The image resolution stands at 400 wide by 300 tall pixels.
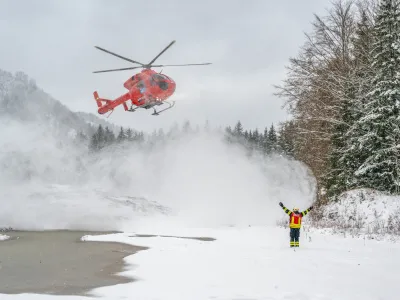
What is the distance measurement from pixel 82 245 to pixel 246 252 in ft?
22.0

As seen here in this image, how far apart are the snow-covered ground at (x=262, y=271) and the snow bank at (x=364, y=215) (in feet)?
7.52

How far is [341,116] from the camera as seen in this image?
23438mm

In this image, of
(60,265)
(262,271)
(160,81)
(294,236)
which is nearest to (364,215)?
(294,236)

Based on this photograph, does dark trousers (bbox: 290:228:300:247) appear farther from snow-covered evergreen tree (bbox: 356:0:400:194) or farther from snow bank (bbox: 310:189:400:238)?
snow-covered evergreen tree (bbox: 356:0:400:194)

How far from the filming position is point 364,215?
19031 mm

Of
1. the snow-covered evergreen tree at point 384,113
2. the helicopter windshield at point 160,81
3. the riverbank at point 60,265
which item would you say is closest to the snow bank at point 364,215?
the snow-covered evergreen tree at point 384,113

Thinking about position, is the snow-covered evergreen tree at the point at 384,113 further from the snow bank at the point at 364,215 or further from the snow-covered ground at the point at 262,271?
the snow-covered ground at the point at 262,271

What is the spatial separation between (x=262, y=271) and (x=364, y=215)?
10717mm

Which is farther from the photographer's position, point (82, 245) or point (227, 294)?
point (82, 245)

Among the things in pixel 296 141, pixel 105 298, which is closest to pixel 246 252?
pixel 105 298

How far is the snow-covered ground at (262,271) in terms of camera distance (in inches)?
310

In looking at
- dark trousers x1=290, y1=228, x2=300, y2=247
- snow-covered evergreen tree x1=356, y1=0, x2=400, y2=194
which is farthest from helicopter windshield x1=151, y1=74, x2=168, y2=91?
dark trousers x1=290, y1=228, x2=300, y2=247

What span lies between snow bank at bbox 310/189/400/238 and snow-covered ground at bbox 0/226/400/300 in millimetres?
2291

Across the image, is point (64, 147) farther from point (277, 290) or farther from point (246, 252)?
point (277, 290)
